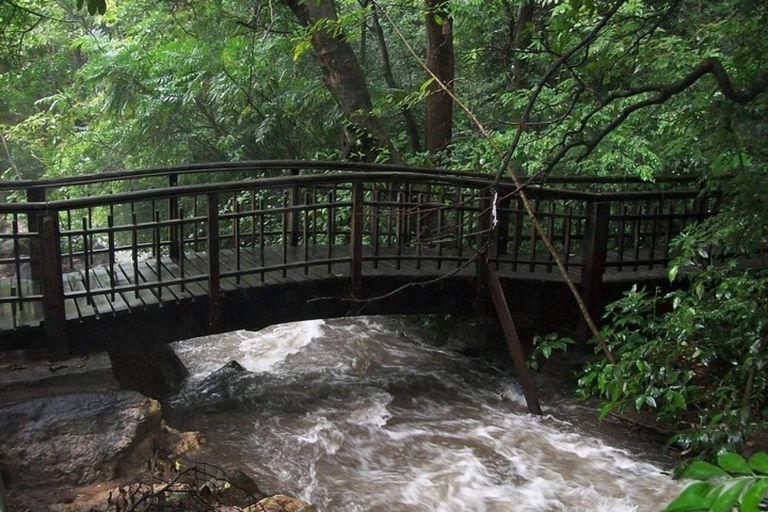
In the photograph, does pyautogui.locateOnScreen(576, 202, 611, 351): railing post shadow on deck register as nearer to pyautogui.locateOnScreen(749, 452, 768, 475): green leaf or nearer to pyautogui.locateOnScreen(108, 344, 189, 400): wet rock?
pyautogui.locateOnScreen(108, 344, 189, 400): wet rock

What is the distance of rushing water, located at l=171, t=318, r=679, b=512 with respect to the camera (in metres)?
5.00

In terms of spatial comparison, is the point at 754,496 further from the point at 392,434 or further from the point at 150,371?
the point at 150,371

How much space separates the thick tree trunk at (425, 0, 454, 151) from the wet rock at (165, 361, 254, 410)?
413 centimetres

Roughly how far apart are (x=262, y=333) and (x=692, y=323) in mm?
5651

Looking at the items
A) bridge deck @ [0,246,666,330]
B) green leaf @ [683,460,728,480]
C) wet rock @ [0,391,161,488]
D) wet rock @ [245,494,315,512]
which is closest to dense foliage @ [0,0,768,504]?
bridge deck @ [0,246,666,330]

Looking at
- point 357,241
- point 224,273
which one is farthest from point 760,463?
point 357,241

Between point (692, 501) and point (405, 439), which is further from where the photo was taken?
point (405, 439)

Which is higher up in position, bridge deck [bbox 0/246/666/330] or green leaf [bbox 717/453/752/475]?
green leaf [bbox 717/453/752/475]

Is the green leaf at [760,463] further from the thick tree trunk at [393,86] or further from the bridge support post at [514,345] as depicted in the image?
the thick tree trunk at [393,86]

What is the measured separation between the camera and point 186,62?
1109 centimetres

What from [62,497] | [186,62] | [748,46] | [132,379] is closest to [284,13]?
[186,62]

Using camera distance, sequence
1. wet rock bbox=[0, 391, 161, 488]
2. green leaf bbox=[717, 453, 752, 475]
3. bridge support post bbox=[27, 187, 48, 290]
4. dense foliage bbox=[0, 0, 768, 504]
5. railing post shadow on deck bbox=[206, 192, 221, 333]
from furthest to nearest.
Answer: railing post shadow on deck bbox=[206, 192, 221, 333] → bridge support post bbox=[27, 187, 48, 290] → dense foliage bbox=[0, 0, 768, 504] → wet rock bbox=[0, 391, 161, 488] → green leaf bbox=[717, 453, 752, 475]

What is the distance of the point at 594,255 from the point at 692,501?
5702 mm

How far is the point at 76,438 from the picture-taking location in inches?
178
